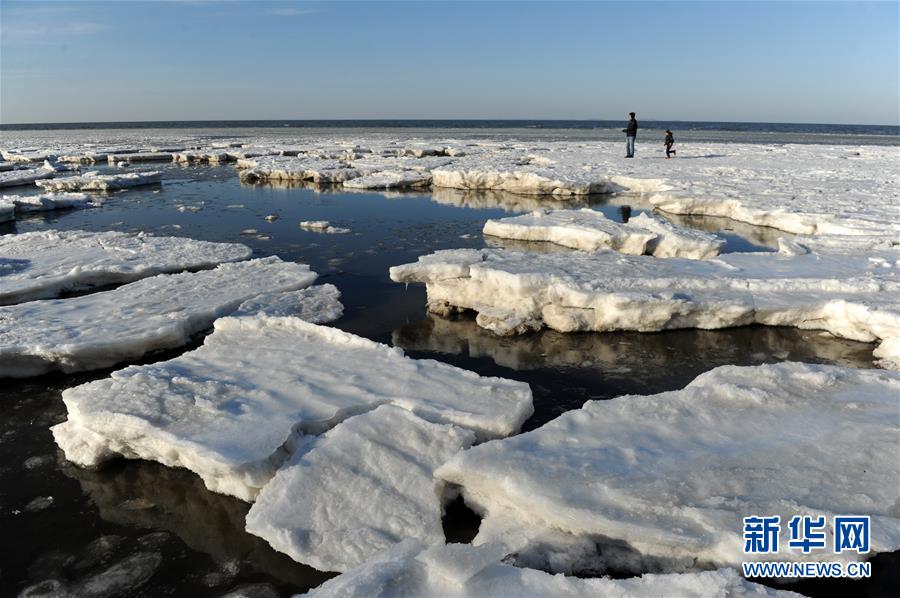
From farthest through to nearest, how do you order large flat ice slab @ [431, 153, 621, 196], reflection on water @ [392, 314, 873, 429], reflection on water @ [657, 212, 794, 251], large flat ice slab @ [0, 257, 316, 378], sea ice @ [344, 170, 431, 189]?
sea ice @ [344, 170, 431, 189], large flat ice slab @ [431, 153, 621, 196], reflection on water @ [657, 212, 794, 251], large flat ice slab @ [0, 257, 316, 378], reflection on water @ [392, 314, 873, 429]

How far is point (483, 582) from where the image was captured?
2455 mm

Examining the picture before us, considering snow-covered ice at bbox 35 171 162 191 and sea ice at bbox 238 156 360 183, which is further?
sea ice at bbox 238 156 360 183

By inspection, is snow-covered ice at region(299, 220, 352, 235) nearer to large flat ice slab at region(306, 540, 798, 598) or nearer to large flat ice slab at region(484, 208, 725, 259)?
large flat ice slab at region(484, 208, 725, 259)

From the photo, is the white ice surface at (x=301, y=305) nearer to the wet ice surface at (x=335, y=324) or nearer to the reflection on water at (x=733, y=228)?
the wet ice surface at (x=335, y=324)

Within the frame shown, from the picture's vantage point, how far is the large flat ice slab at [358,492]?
3.04 metres

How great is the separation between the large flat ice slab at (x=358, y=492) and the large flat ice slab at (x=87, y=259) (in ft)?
18.4

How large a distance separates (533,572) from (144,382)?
10.7 feet

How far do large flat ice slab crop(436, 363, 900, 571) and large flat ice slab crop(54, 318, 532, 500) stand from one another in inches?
25.3

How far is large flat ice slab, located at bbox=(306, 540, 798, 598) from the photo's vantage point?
2396 mm

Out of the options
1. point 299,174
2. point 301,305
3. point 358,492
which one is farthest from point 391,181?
point 358,492

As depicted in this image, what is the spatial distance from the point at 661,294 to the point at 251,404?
431 cm

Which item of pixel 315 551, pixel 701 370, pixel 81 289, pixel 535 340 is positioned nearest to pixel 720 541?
pixel 315 551

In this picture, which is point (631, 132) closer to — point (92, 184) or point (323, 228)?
point (323, 228)

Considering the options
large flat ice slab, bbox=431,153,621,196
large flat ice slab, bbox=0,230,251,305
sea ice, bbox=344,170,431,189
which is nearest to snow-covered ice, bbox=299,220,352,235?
large flat ice slab, bbox=0,230,251,305
